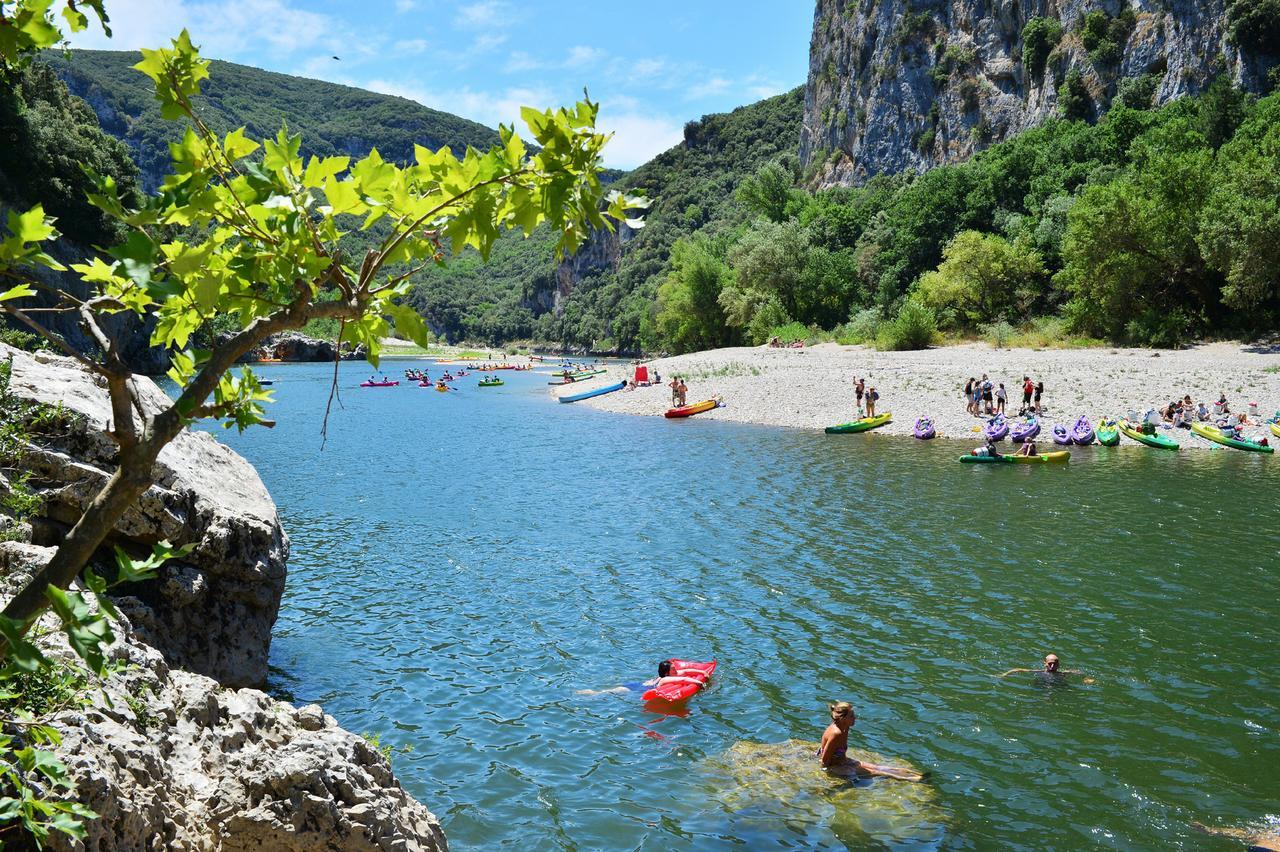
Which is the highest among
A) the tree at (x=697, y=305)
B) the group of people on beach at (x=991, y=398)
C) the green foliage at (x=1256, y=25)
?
the green foliage at (x=1256, y=25)

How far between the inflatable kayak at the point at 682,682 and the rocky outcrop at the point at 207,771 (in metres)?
6.08

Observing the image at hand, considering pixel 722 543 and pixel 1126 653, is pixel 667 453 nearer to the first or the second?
pixel 722 543

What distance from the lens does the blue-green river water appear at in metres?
10.1

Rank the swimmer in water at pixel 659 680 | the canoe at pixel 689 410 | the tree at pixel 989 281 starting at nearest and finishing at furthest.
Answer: the swimmer in water at pixel 659 680
the canoe at pixel 689 410
the tree at pixel 989 281

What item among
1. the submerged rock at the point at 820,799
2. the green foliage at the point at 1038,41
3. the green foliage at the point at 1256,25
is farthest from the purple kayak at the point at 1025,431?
the green foliage at the point at 1038,41

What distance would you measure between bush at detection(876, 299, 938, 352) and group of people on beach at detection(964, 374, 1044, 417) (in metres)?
21.1

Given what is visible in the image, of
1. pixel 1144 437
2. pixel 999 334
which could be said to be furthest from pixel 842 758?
pixel 999 334

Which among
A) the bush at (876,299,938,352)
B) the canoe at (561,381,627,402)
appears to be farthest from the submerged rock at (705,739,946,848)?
the bush at (876,299,938,352)

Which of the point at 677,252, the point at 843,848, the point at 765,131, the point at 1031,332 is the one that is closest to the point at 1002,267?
the point at 1031,332

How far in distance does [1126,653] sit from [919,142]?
104 meters

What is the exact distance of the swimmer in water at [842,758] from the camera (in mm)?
10664

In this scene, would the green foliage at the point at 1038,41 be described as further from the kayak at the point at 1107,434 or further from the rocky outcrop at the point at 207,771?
the rocky outcrop at the point at 207,771

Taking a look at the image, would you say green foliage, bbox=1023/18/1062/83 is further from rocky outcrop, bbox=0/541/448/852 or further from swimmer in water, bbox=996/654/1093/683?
rocky outcrop, bbox=0/541/448/852

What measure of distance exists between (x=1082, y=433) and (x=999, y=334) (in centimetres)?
2453
